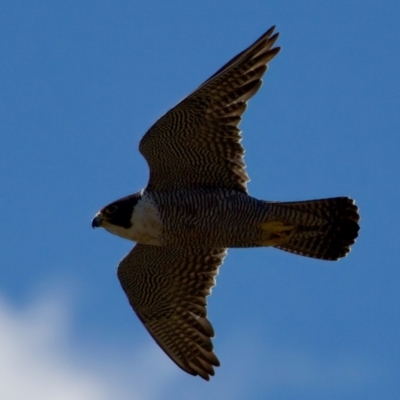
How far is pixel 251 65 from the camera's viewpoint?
14.9m

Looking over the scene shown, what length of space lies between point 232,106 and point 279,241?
170 cm

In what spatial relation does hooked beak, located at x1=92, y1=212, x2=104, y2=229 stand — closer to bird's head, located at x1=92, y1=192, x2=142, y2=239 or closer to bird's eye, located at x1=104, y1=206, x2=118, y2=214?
bird's head, located at x1=92, y1=192, x2=142, y2=239

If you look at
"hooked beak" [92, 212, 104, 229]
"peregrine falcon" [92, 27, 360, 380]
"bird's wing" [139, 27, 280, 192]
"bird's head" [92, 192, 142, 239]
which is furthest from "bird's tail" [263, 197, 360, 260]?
"hooked beak" [92, 212, 104, 229]

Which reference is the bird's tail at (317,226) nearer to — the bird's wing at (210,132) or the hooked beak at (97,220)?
the bird's wing at (210,132)

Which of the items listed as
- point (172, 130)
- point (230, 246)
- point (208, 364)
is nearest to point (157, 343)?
point (208, 364)

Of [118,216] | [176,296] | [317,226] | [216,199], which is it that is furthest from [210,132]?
[176,296]

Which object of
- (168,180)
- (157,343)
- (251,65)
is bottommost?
(157,343)

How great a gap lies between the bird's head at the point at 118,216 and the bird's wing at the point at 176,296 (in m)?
0.63

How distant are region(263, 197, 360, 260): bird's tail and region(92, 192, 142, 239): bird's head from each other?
161cm

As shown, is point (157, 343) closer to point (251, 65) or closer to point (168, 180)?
point (168, 180)

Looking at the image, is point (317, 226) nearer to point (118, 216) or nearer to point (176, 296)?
point (176, 296)

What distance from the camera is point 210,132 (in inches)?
592

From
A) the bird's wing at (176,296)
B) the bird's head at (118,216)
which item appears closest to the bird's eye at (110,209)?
the bird's head at (118,216)

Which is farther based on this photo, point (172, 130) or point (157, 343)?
point (157, 343)
